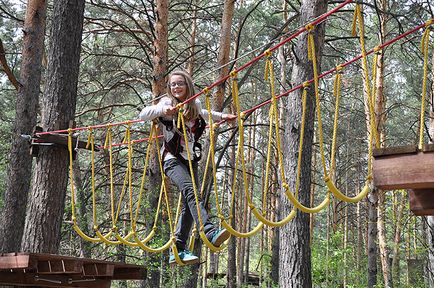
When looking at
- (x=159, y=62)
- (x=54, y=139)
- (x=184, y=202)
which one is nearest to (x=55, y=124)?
(x=54, y=139)

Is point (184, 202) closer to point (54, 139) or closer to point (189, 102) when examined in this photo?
point (189, 102)

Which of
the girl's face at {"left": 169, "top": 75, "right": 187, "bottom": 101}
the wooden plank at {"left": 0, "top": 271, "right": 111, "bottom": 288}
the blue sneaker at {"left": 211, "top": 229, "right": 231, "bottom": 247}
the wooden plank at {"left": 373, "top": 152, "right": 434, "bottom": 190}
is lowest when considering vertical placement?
the wooden plank at {"left": 0, "top": 271, "right": 111, "bottom": 288}

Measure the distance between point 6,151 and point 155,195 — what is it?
449 centimetres

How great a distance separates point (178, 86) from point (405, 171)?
184 centimetres

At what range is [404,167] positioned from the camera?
239cm

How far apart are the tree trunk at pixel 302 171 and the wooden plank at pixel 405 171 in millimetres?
3386

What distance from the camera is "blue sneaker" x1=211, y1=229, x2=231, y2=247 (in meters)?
3.51

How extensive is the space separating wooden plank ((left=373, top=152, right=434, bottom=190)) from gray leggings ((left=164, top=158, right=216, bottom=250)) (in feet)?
4.63

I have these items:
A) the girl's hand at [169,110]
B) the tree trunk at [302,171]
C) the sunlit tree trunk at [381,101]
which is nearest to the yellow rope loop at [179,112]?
the girl's hand at [169,110]

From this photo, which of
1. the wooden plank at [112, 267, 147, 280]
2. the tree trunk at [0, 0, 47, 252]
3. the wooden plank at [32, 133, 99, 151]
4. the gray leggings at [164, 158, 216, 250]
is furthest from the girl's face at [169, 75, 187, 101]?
the tree trunk at [0, 0, 47, 252]

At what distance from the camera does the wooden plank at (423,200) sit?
2.86 metres

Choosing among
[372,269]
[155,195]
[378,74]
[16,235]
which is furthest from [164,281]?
[378,74]

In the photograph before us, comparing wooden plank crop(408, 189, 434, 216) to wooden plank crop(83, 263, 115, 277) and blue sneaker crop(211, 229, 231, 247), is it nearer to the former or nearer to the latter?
blue sneaker crop(211, 229, 231, 247)

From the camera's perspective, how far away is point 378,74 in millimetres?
11180
